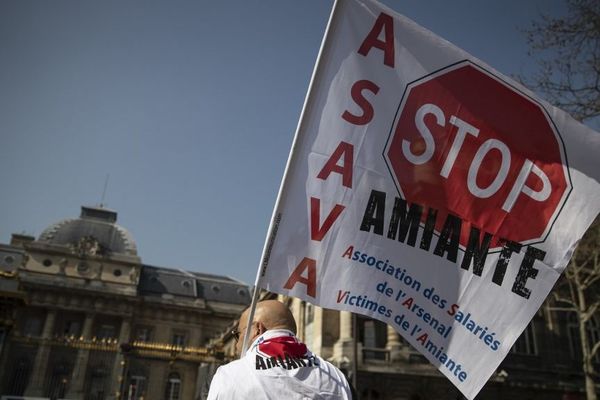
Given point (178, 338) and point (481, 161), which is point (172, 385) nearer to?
point (481, 161)

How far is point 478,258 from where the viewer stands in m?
3.75

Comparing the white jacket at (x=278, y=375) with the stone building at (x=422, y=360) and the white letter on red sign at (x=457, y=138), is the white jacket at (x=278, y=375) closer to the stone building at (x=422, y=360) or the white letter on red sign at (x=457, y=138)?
the white letter on red sign at (x=457, y=138)

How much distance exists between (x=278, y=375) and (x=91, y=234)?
178 feet

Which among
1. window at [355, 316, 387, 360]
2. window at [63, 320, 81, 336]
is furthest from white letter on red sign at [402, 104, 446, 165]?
window at [63, 320, 81, 336]

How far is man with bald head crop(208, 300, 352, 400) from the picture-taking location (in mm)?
2211

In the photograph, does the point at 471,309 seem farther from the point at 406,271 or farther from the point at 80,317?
the point at 80,317

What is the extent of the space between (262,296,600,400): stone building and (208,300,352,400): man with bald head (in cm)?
1523

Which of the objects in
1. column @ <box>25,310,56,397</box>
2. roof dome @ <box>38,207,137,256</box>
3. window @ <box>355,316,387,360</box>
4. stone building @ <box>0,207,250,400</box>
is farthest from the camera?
roof dome @ <box>38,207,137,256</box>

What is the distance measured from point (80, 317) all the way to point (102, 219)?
561 inches

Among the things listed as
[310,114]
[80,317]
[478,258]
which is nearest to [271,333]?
[310,114]

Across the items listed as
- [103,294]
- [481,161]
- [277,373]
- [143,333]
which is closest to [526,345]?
[481,161]

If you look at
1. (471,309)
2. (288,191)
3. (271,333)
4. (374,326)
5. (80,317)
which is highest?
(80,317)

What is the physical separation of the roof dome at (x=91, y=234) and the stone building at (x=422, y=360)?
29093 mm

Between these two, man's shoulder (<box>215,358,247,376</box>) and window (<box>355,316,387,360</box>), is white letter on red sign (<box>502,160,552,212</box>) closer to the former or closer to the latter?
man's shoulder (<box>215,358,247,376</box>)
